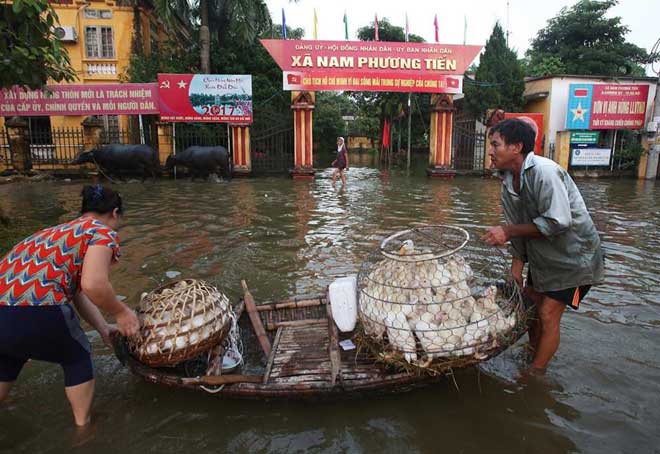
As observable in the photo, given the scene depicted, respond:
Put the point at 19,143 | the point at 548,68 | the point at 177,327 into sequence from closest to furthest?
the point at 177,327, the point at 19,143, the point at 548,68

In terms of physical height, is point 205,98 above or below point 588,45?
below

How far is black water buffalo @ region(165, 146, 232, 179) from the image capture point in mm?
17312

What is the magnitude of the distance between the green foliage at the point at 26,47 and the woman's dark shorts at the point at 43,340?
12.9 feet

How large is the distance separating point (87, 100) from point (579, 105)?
19.3 metres

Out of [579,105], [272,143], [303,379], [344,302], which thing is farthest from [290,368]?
[579,105]

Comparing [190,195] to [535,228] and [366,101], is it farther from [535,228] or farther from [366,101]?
[366,101]

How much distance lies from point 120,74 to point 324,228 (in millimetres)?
16968

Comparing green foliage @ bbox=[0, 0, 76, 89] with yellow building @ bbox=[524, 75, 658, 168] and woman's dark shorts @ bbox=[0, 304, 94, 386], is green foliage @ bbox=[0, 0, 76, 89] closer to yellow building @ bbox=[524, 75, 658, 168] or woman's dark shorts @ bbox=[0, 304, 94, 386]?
woman's dark shorts @ bbox=[0, 304, 94, 386]

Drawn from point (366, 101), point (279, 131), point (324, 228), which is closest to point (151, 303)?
point (324, 228)

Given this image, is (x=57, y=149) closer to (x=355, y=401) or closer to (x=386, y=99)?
(x=386, y=99)

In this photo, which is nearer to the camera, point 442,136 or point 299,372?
point 299,372

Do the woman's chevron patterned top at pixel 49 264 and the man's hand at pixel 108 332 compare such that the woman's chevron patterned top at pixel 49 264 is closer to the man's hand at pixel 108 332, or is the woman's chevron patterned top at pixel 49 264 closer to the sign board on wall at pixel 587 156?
the man's hand at pixel 108 332

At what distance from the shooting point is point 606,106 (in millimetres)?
19125

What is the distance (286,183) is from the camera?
17.1m
